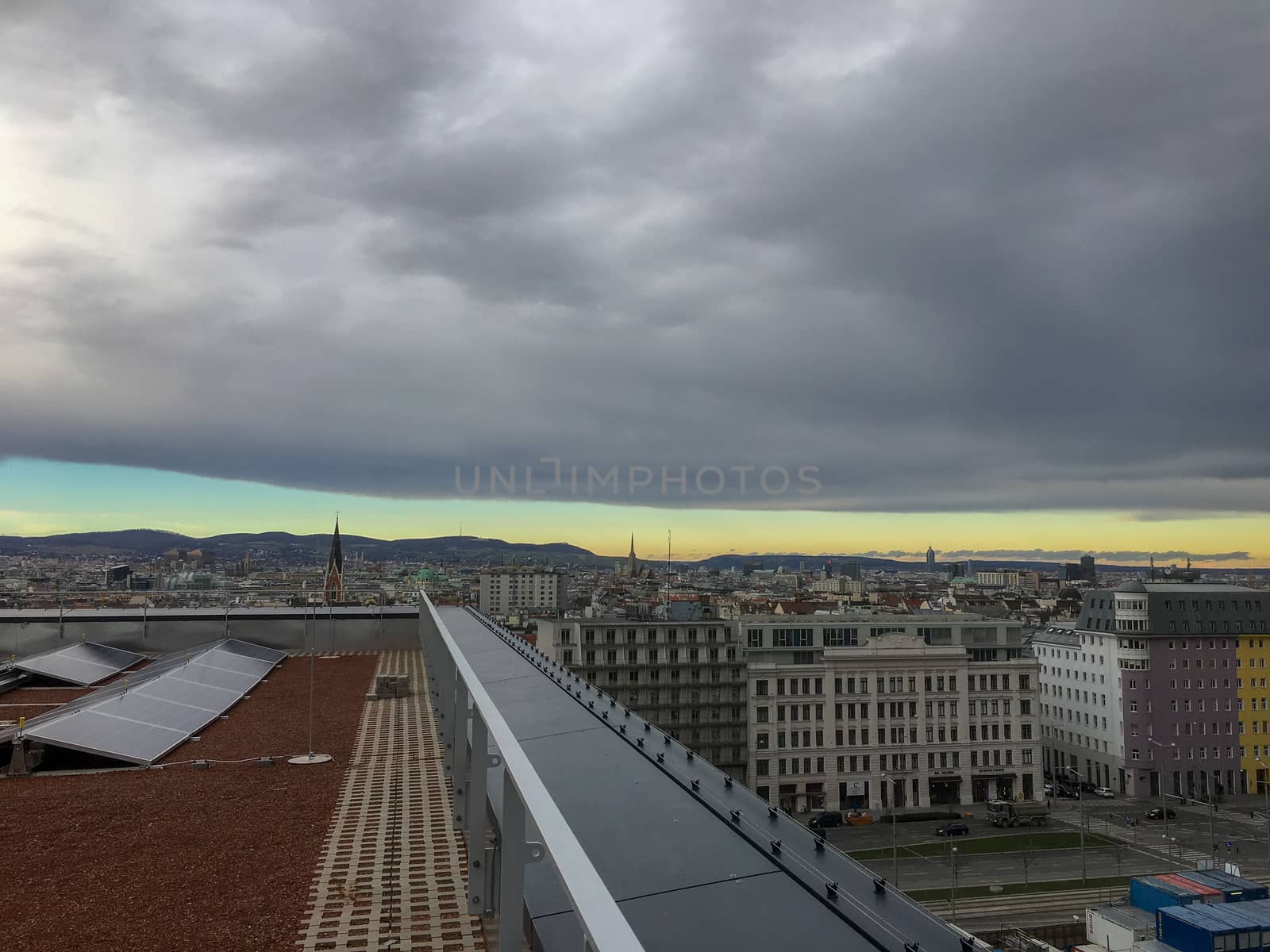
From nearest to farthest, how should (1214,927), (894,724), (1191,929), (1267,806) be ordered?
(1214,927) → (1191,929) → (894,724) → (1267,806)

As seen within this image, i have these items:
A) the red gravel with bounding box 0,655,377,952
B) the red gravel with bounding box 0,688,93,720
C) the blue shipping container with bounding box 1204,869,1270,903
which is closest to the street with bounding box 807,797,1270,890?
the blue shipping container with bounding box 1204,869,1270,903

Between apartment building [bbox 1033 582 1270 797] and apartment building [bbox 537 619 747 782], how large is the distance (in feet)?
90.5

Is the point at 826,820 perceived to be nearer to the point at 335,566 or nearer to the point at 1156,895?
the point at 1156,895

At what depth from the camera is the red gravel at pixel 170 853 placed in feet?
15.6

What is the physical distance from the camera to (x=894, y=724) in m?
46.6

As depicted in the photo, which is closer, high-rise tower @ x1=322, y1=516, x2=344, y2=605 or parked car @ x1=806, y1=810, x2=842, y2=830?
Answer: parked car @ x1=806, y1=810, x2=842, y2=830

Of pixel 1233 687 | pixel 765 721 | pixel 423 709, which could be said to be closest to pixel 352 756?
pixel 423 709

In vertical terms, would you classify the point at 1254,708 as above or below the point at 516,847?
below

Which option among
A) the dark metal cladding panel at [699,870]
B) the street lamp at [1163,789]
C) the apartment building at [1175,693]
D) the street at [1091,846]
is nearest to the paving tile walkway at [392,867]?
the dark metal cladding panel at [699,870]

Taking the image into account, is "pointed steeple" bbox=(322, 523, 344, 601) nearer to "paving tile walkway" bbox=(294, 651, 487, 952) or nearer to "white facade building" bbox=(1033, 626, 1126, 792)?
"white facade building" bbox=(1033, 626, 1126, 792)

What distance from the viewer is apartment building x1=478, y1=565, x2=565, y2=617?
151500 millimetres

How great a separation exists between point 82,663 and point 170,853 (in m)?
15.6

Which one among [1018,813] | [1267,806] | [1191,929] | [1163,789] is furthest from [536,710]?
[1267,806]

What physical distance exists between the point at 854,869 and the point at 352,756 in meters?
7.39
